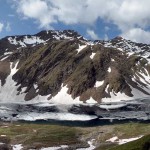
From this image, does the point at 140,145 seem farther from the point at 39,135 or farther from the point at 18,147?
the point at 39,135

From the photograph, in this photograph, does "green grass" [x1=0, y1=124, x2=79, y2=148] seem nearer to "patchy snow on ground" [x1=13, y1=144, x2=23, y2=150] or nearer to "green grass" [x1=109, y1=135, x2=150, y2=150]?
"patchy snow on ground" [x1=13, y1=144, x2=23, y2=150]

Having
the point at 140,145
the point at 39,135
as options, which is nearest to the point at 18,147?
the point at 39,135

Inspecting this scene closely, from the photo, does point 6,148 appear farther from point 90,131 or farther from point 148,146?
point 148,146


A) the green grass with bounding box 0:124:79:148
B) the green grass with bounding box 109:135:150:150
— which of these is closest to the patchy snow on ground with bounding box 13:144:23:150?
the green grass with bounding box 0:124:79:148

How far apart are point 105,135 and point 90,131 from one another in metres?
13.8

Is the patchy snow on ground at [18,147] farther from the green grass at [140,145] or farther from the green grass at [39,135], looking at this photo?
the green grass at [140,145]

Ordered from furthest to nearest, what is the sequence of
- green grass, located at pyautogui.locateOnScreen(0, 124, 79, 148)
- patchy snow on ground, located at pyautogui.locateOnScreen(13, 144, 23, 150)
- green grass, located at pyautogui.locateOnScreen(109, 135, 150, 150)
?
green grass, located at pyautogui.locateOnScreen(0, 124, 79, 148) → patchy snow on ground, located at pyautogui.locateOnScreen(13, 144, 23, 150) → green grass, located at pyautogui.locateOnScreen(109, 135, 150, 150)

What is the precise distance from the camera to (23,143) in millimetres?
147875

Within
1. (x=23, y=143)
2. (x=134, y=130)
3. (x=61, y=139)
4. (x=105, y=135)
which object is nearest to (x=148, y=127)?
(x=134, y=130)

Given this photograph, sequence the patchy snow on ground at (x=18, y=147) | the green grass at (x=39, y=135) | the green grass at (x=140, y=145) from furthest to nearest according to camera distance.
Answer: the green grass at (x=39, y=135) < the patchy snow on ground at (x=18, y=147) < the green grass at (x=140, y=145)

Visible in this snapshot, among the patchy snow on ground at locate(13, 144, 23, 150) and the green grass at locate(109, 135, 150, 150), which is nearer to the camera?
the green grass at locate(109, 135, 150, 150)

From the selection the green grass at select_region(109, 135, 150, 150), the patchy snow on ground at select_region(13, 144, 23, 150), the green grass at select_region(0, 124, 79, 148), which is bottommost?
the green grass at select_region(109, 135, 150, 150)

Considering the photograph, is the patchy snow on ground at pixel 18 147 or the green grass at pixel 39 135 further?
the green grass at pixel 39 135

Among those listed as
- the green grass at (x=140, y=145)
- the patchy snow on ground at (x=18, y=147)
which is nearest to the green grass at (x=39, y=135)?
the patchy snow on ground at (x=18, y=147)
